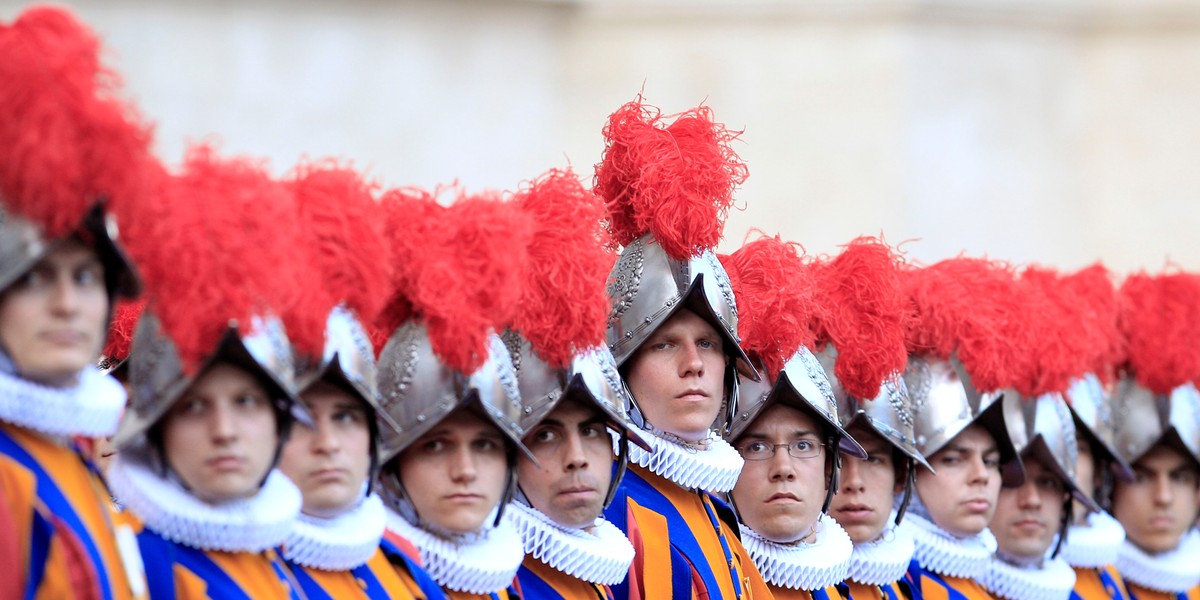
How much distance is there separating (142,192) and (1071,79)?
11.7 metres

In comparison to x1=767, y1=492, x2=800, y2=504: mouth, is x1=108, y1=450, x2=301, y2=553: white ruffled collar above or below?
below

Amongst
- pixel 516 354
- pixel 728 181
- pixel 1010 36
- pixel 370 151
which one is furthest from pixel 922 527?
pixel 1010 36

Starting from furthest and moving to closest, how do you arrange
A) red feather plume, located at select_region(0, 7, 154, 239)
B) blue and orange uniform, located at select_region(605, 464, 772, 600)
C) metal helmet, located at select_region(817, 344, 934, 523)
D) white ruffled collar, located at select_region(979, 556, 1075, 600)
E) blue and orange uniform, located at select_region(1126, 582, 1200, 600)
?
blue and orange uniform, located at select_region(1126, 582, 1200, 600), white ruffled collar, located at select_region(979, 556, 1075, 600), metal helmet, located at select_region(817, 344, 934, 523), blue and orange uniform, located at select_region(605, 464, 772, 600), red feather plume, located at select_region(0, 7, 154, 239)

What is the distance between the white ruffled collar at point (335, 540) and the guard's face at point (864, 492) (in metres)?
2.42

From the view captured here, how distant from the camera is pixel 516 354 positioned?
5438mm

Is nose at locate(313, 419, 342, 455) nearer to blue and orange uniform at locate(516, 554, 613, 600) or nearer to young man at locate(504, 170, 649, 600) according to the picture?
young man at locate(504, 170, 649, 600)

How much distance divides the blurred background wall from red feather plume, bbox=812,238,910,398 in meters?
5.77

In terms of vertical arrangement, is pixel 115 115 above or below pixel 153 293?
above

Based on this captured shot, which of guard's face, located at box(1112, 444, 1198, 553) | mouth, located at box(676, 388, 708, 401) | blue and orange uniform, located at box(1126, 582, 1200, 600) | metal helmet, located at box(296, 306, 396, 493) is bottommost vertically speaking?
metal helmet, located at box(296, 306, 396, 493)


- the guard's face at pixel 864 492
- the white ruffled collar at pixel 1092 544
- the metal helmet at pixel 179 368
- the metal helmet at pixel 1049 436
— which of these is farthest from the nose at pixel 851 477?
the metal helmet at pixel 179 368

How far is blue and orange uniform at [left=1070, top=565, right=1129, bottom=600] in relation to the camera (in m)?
8.02

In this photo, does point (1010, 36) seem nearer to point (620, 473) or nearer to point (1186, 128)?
point (1186, 128)

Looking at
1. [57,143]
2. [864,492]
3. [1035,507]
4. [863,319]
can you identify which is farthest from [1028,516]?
[57,143]

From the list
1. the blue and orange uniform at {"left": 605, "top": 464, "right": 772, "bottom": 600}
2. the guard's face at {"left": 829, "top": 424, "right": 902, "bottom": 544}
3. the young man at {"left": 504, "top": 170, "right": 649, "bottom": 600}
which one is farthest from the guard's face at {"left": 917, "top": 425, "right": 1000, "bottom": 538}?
the young man at {"left": 504, "top": 170, "right": 649, "bottom": 600}
